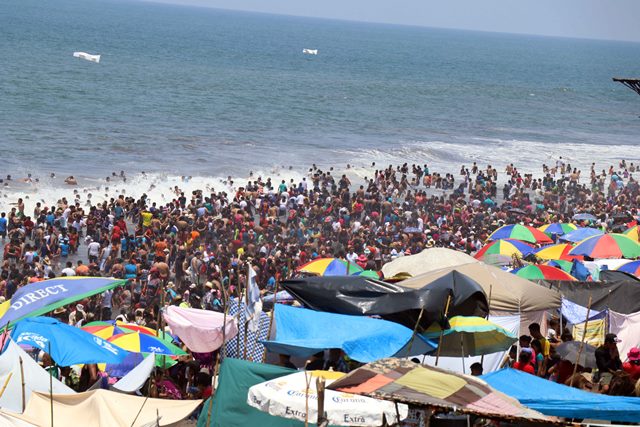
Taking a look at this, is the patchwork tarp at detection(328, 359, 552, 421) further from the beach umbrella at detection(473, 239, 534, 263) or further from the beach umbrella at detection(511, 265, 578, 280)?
the beach umbrella at detection(473, 239, 534, 263)

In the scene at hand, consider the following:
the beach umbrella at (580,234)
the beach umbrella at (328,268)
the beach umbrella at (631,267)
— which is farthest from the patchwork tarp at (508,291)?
the beach umbrella at (580,234)

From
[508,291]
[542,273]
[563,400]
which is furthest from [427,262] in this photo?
[563,400]

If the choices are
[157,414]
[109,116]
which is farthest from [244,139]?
[157,414]

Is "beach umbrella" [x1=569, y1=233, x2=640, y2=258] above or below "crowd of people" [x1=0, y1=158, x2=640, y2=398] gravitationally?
above

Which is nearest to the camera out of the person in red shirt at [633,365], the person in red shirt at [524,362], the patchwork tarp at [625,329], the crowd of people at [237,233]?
the person in red shirt at [633,365]

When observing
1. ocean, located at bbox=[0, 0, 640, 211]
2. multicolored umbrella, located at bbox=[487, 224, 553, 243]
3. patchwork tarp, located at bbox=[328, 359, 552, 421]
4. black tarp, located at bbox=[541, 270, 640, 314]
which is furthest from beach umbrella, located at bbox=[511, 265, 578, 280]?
ocean, located at bbox=[0, 0, 640, 211]

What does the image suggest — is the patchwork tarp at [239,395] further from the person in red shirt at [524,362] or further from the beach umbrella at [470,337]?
the person in red shirt at [524,362]
